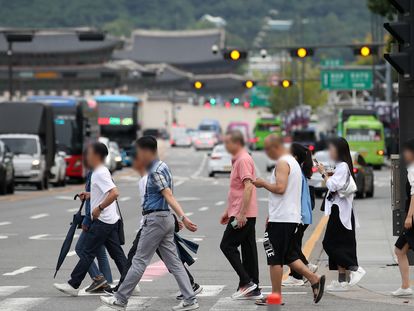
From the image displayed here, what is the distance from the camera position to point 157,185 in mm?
12672

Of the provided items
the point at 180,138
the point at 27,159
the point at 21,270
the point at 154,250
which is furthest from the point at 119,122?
the point at 154,250

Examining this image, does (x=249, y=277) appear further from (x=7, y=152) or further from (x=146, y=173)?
(x=7, y=152)

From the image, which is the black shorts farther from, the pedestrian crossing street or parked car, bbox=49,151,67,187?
parked car, bbox=49,151,67,187

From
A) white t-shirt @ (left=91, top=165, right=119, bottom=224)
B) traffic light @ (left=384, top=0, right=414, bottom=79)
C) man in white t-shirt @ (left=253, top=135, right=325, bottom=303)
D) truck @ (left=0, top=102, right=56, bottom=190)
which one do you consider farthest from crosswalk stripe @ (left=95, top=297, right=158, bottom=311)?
truck @ (left=0, top=102, right=56, bottom=190)

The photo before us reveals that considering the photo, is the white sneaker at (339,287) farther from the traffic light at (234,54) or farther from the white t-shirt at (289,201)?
the traffic light at (234,54)

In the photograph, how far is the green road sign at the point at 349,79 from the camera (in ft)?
300

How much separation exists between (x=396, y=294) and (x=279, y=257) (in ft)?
5.08

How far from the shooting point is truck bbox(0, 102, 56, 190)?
4347 cm

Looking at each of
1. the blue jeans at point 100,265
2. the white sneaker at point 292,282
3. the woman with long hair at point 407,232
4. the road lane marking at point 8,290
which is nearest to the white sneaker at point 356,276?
the woman with long hair at point 407,232

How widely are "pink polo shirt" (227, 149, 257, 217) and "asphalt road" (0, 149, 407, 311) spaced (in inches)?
36.2

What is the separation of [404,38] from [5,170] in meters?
25.5

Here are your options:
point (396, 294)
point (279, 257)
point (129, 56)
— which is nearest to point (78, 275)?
point (279, 257)

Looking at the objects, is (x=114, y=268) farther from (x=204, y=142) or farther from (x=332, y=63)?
(x=204, y=142)

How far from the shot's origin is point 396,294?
45.8 feet
